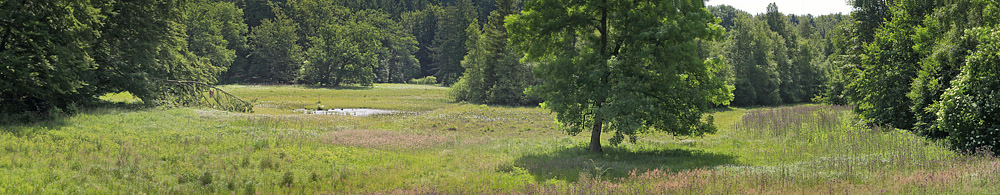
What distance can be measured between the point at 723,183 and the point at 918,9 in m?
19.9

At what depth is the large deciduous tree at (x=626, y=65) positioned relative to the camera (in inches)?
587

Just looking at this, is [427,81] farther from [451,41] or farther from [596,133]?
[596,133]

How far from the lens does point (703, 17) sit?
15.8 m

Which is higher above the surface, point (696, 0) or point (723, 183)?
point (696, 0)

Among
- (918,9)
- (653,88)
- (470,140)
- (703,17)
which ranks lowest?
(470,140)

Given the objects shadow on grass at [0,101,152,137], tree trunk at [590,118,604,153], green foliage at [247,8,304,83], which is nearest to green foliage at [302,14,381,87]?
green foliage at [247,8,304,83]

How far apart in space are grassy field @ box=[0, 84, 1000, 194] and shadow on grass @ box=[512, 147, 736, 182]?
6 cm

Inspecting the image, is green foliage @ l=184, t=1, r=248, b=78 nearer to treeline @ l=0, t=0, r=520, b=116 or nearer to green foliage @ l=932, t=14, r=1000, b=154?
treeline @ l=0, t=0, r=520, b=116

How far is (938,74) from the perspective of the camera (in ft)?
59.0

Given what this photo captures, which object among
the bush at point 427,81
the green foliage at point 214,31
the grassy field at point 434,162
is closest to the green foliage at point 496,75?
the grassy field at point 434,162

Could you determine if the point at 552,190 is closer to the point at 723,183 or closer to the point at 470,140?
the point at 723,183

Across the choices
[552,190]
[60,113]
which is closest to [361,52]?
[60,113]

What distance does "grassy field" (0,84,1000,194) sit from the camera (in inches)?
384

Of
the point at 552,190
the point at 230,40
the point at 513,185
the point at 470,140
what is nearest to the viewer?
the point at 552,190
